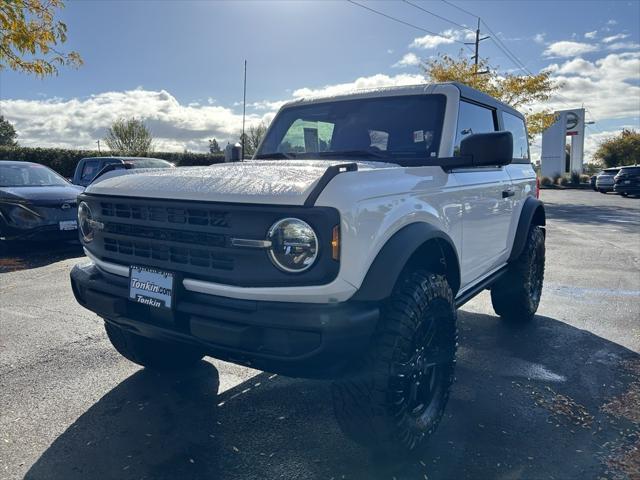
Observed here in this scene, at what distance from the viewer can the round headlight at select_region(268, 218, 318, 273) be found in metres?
1.91

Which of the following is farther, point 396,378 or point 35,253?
point 35,253

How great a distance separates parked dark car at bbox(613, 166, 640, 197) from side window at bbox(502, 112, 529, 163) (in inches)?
865

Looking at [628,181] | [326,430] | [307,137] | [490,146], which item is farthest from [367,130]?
[628,181]

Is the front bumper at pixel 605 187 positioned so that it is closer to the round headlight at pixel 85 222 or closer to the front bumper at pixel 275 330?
the front bumper at pixel 275 330

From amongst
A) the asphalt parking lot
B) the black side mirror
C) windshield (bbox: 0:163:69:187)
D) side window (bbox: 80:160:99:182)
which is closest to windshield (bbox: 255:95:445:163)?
the black side mirror

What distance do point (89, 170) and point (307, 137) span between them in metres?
9.60

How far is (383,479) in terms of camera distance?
217 centimetres

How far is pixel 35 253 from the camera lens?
758 centimetres

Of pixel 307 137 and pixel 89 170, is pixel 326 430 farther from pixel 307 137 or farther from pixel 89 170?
pixel 89 170

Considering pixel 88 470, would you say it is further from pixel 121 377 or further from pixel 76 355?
pixel 76 355

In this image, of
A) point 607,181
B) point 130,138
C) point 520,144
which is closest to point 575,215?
point 520,144

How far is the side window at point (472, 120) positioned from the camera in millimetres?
3124

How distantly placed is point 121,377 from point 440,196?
2.35 m

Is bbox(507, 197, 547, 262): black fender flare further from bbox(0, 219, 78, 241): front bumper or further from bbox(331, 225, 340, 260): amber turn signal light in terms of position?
bbox(0, 219, 78, 241): front bumper
